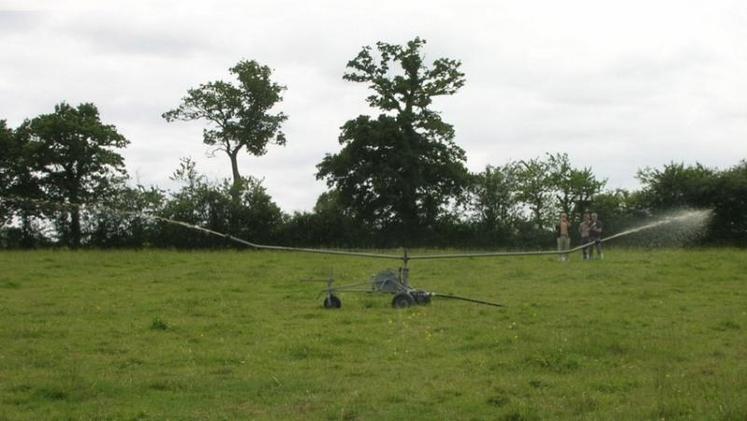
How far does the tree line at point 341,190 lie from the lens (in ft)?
157

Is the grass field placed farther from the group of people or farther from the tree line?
the tree line

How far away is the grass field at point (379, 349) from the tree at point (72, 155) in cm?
2527

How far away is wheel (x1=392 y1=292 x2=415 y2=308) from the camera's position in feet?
67.3

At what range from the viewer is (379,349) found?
→ 15859mm

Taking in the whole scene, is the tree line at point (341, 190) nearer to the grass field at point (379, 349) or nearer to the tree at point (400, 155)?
the tree at point (400, 155)

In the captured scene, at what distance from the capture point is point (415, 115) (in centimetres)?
5888

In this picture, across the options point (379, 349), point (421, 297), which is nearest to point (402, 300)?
point (421, 297)

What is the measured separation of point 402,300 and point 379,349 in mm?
4736

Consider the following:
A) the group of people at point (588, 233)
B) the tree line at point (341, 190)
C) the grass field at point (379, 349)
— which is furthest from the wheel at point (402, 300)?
the tree line at point (341, 190)

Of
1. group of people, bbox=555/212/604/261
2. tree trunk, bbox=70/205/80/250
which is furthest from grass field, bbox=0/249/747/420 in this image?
tree trunk, bbox=70/205/80/250

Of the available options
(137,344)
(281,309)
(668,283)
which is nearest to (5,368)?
(137,344)

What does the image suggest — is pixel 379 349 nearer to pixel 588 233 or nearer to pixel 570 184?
pixel 588 233

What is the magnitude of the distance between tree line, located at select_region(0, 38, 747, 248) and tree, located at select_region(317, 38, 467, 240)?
0.07 meters

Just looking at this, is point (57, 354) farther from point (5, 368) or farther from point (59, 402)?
point (59, 402)
